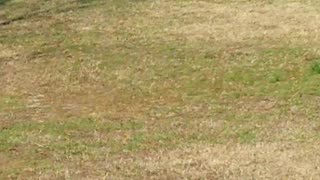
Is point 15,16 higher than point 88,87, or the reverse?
point 88,87

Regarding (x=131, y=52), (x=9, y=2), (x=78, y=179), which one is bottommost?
(x=9, y=2)

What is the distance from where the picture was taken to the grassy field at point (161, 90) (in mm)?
6344

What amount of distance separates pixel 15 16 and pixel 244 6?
11.5 feet

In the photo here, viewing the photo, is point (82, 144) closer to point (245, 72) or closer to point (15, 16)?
point (245, 72)

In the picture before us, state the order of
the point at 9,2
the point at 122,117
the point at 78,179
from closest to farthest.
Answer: the point at 78,179 < the point at 122,117 < the point at 9,2

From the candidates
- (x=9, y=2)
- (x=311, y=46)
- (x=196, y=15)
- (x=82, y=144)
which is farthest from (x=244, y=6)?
(x=82, y=144)

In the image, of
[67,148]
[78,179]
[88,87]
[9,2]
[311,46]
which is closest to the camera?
[78,179]

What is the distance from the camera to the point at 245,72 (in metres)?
9.12

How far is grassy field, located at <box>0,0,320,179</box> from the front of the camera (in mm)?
6344

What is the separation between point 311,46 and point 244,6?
3068 millimetres

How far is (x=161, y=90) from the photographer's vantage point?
8586 mm

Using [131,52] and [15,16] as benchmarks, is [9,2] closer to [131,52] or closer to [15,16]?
[15,16]

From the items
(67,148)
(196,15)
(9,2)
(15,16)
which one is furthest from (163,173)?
(9,2)

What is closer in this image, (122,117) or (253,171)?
(253,171)
